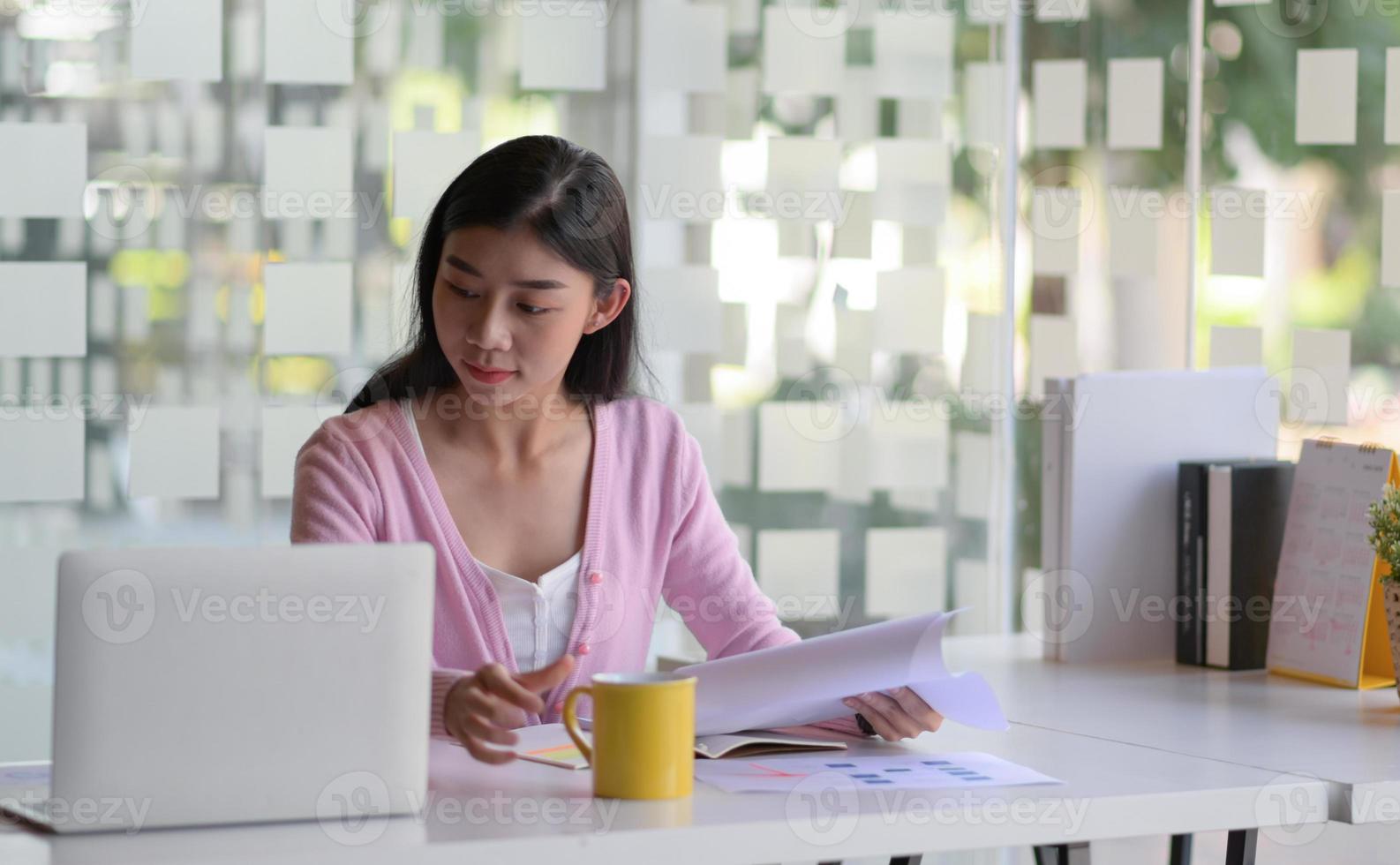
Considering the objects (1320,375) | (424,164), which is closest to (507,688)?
(424,164)

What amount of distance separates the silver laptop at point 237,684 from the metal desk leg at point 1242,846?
104cm

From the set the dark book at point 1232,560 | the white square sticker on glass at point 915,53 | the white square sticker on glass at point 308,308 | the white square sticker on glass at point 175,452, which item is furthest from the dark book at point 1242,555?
the white square sticker on glass at point 175,452

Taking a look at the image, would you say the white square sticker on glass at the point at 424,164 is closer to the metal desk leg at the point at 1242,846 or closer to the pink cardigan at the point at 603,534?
the pink cardigan at the point at 603,534

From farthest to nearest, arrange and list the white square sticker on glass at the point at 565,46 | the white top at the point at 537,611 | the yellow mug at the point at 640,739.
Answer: the white square sticker on glass at the point at 565,46, the white top at the point at 537,611, the yellow mug at the point at 640,739

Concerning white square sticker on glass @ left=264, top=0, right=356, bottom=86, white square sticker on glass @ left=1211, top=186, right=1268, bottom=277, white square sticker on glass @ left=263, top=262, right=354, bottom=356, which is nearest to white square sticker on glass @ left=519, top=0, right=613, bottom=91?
white square sticker on glass @ left=264, top=0, right=356, bottom=86

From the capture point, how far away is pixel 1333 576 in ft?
6.49

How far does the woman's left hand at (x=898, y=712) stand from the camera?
4.62 feet

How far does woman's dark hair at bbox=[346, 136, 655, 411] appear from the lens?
1.60 m

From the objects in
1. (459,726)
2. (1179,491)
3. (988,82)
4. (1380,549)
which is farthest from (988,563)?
(459,726)

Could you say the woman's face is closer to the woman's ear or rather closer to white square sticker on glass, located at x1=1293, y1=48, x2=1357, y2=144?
the woman's ear

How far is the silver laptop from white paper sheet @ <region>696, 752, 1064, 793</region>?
0.27m

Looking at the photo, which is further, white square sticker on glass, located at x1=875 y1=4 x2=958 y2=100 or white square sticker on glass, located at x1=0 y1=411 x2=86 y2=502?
white square sticker on glass, located at x1=875 y1=4 x2=958 y2=100

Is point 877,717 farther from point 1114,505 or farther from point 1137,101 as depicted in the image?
point 1137,101

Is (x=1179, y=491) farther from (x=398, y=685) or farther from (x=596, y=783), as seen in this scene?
(x=398, y=685)
